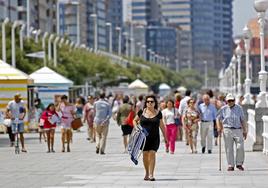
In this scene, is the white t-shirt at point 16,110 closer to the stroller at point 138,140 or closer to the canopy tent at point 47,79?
the stroller at point 138,140

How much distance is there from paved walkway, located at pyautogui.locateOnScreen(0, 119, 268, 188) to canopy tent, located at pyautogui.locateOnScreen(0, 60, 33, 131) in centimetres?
895

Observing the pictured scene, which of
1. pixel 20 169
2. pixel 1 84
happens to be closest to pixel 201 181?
pixel 20 169

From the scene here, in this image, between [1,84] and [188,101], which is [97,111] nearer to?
[188,101]

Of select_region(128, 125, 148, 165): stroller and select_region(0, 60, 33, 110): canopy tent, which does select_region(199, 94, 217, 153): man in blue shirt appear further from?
select_region(0, 60, 33, 110): canopy tent

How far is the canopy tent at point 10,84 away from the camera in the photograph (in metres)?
36.9

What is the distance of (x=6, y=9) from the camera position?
339ft

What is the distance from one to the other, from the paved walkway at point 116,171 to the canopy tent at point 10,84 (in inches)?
352

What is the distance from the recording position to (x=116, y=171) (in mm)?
20000

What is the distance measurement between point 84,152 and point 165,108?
279 centimetres

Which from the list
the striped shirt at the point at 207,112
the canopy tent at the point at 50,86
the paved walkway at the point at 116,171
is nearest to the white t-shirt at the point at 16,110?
the paved walkway at the point at 116,171

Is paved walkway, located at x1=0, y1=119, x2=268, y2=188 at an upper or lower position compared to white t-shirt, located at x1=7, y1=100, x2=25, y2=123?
lower

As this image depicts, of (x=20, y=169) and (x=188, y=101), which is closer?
(x=20, y=169)

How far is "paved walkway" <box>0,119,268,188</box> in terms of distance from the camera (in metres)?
17.2

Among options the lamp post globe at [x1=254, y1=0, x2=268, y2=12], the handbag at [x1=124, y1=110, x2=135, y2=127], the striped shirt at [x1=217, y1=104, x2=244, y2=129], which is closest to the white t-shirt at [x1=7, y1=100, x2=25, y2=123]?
the handbag at [x1=124, y1=110, x2=135, y2=127]
